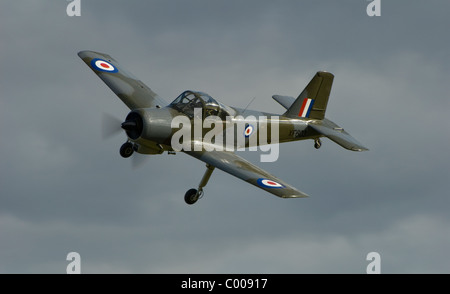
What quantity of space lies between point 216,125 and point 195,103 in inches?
46.6

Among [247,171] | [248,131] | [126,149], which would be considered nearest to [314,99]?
[248,131]

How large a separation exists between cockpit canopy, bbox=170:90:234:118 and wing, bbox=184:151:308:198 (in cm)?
151

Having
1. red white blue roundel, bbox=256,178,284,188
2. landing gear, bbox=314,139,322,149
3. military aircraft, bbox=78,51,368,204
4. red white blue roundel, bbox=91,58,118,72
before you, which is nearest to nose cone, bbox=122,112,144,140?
military aircraft, bbox=78,51,368,204

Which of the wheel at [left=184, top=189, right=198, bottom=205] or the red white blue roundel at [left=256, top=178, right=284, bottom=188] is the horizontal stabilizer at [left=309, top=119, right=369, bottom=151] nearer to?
the red white blue roundel at [left=256, top=178, right=284, bottom=188]

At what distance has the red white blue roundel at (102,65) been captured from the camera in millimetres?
32188

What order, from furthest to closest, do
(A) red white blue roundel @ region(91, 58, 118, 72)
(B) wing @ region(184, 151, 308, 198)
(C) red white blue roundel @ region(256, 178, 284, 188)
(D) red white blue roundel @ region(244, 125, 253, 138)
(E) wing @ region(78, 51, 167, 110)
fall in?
(A) red white blue roundel @ region(91, 58, 118, 72) → (E) wing @ region(78, 51, 167, 110) → (D) red white blue roundel @ region(244, 125, 253, 138) → (C) red white blue roundel @ region(256, 178, 284, 188) → (B) wing @ region(184, 151, 308, 198)

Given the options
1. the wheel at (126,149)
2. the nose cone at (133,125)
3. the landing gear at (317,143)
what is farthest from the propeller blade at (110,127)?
the landing gear at (317,143)

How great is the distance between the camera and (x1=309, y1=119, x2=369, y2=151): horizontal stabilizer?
99.7ft

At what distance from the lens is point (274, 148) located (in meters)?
30.8

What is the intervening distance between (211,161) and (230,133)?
229 cm

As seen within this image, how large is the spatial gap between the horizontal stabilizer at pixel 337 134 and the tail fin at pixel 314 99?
43 cm

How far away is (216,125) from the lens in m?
28.7

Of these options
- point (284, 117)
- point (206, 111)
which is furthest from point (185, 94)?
point (284, 117)

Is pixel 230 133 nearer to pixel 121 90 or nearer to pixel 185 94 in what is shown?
pixel 185 94
